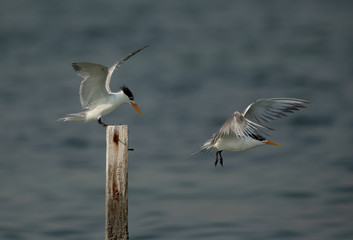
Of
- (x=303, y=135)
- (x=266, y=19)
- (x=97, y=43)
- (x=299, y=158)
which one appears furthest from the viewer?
(x=266, y=19)

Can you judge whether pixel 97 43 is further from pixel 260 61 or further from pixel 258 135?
pixel 258 135

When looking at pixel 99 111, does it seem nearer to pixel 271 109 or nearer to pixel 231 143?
pixel 231 143

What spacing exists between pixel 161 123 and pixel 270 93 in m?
3.44

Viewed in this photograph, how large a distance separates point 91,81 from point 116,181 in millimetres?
1837

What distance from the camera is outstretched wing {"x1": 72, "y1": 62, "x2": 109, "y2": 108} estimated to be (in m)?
7.91

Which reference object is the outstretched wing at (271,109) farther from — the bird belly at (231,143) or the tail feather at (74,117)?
the tail feather at (74,117)

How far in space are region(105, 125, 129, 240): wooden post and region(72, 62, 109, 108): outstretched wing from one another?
1407 millimetres

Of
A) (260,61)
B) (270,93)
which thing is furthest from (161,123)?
(260,61)

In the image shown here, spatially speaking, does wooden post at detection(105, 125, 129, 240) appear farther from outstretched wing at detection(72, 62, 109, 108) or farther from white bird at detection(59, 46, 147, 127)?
white bird at detection(59, 46, 147, 127)

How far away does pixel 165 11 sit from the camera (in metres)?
25.0

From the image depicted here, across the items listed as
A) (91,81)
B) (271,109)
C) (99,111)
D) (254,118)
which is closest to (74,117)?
(99,111)

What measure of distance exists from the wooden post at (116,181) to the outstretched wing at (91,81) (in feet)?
4.62

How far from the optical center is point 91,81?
8.17m

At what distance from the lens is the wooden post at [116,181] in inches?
263
